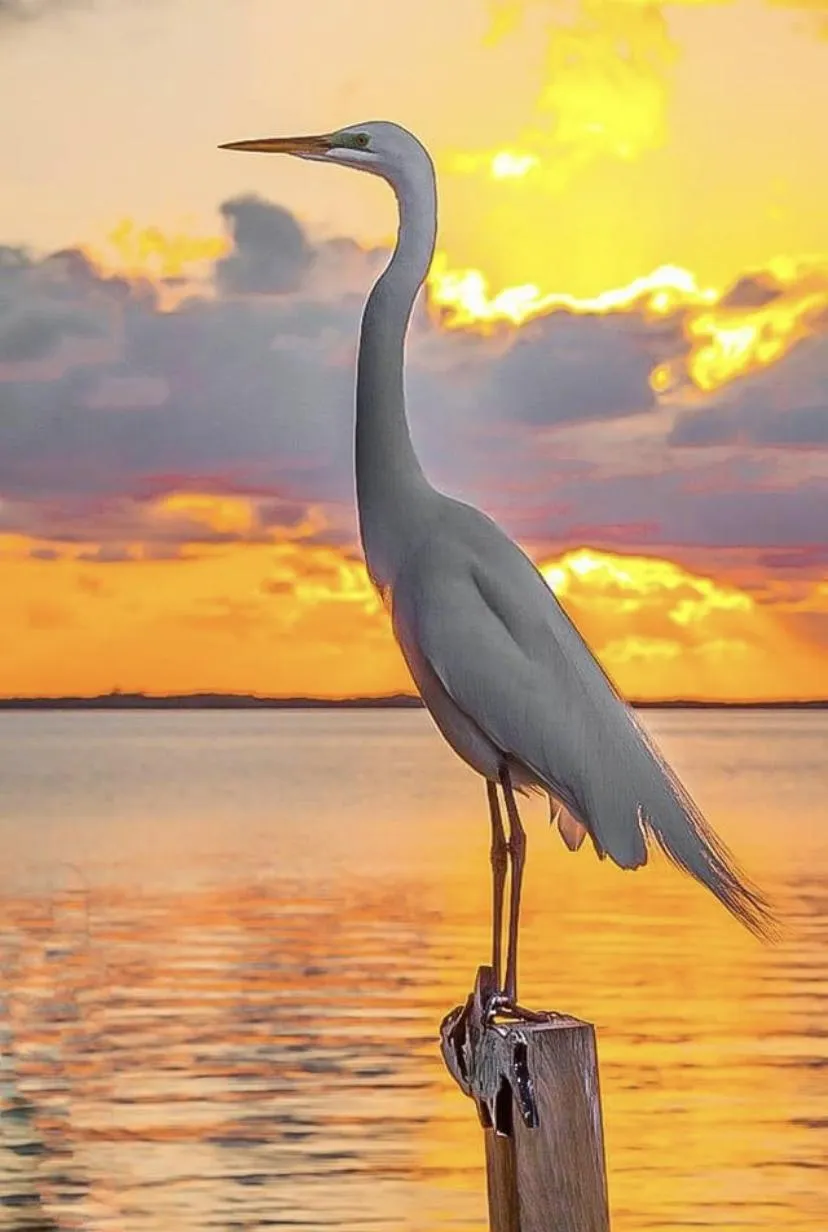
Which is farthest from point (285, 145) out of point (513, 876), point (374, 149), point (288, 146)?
point (513, 876)

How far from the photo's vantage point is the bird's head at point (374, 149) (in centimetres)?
385

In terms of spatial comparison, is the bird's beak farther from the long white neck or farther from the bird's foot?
the bird's foot

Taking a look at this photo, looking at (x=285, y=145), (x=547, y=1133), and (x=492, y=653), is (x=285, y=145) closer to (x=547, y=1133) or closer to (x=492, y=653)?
(x=492, y=653)

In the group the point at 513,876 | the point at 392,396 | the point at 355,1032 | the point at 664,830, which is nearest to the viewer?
the point at 664,830

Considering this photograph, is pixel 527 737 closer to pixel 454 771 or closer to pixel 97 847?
pixel 97 847

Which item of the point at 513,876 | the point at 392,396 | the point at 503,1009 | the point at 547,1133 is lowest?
the point at 547,1133

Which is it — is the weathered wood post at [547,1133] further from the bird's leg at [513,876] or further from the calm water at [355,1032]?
the calm water at [355,1032]

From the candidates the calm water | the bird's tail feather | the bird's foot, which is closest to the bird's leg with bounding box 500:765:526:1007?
the bird's foot

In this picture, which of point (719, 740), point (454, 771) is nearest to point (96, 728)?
point (719, 740)

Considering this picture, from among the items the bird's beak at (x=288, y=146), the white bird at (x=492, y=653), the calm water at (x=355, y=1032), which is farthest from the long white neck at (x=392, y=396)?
the calm water at (x=355, y=1032)

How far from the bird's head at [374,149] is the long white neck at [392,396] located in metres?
0.02

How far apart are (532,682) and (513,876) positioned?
0.31 metres

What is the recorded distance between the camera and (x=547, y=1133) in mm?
2764

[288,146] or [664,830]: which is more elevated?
[288,146]
